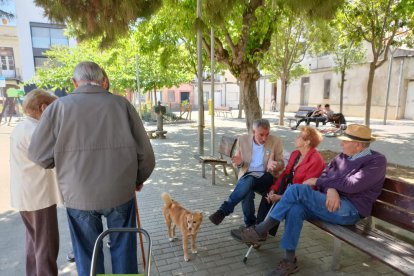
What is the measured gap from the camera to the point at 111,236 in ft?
7.69

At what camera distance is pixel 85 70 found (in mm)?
2037

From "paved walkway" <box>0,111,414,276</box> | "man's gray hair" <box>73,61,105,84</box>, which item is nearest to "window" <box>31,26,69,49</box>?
"paved walkway" <box>0,111,414,276</box>

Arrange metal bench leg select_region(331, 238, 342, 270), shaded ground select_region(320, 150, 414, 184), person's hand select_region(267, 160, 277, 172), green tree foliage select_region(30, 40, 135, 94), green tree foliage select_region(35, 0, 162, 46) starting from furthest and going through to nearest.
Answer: green tree foliage select_region(30, 40, 135, 94)
shaded ground select_region(320, 150, 414, 184)
person's hand select_region(267, 160, 277, 172)
green tree foliage select_region(35, 0, 162, 46)
metal bench leg select_region(331, 238, 342, 270)

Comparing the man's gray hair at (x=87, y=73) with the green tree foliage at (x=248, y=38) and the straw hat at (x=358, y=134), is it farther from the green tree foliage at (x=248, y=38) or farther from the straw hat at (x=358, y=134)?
the green tree foliage at (x=248, y=38)

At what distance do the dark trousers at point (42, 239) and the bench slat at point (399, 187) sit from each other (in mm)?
3109

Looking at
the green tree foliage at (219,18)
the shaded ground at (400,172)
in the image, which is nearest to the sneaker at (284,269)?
the green tree foliage at (219,18)

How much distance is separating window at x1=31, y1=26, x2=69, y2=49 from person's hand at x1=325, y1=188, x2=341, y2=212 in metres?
32.2

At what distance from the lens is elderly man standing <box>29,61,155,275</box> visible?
6.29 feet

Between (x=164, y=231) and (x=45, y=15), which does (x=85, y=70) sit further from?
(x=164, y=231)

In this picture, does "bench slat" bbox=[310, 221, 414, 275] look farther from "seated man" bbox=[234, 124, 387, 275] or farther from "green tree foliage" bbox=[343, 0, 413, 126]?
"green tree foliage" bbox=[343, 0, 413, 126]

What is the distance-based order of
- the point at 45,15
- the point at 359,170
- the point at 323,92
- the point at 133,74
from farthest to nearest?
the point at 323,92 < the point at 133,74 < the point at 45,15 < the point at 359,170

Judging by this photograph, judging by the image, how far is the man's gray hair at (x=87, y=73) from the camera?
80.1 inches

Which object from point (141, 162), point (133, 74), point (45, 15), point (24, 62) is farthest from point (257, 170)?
point (24, 62)

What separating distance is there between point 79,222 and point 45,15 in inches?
98.7
